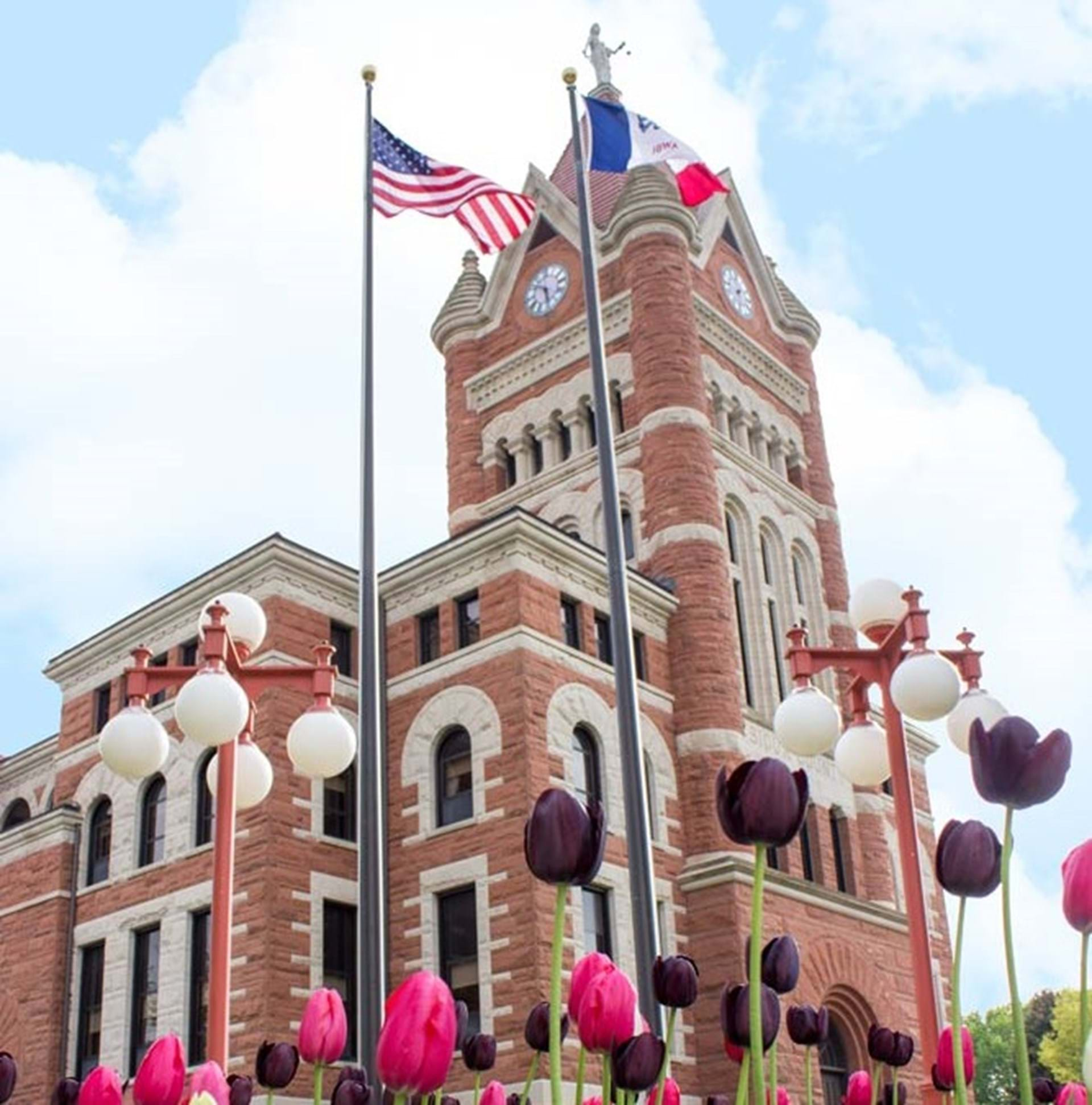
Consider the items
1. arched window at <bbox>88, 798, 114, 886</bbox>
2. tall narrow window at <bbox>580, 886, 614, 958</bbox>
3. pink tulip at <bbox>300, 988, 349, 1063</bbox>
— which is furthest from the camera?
arched window at <bbox>88, 798, 114, 886</bbox>

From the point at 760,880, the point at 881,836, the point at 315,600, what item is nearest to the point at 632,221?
the point at 315,600

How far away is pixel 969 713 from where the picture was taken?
29.2 ft

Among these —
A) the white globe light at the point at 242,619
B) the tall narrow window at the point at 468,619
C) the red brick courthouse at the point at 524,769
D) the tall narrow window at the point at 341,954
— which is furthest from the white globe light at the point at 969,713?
the tall narrow window at the point at 341,954

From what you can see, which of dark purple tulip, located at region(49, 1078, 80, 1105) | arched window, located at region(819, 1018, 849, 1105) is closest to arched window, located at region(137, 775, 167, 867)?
arched window, located at region(819, 1018, 849, 1105)

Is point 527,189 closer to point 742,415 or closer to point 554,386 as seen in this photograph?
point 554,386

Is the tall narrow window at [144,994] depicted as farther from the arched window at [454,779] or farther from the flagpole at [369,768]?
the flagpole at [369,768]

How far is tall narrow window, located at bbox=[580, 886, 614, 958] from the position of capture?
2181 centimetres

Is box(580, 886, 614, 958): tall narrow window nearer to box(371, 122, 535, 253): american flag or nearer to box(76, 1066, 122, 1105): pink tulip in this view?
box(371, 122, 535, 253): american flag

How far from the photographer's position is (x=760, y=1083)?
2404 millimetres

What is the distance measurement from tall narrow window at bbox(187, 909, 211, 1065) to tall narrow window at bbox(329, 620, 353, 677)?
4.88 m

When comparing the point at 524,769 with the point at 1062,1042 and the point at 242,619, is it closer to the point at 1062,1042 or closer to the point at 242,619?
the point at 242,619

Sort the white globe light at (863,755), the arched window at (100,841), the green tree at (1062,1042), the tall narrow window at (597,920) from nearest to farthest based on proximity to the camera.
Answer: the white globe light at (863,755) → the tall narrow window at (597,920) → the arched window at (100,841) → the green tree at (1062,1042)

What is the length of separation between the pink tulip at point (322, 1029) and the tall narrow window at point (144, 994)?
69.8 feet

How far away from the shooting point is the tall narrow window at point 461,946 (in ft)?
70.6
